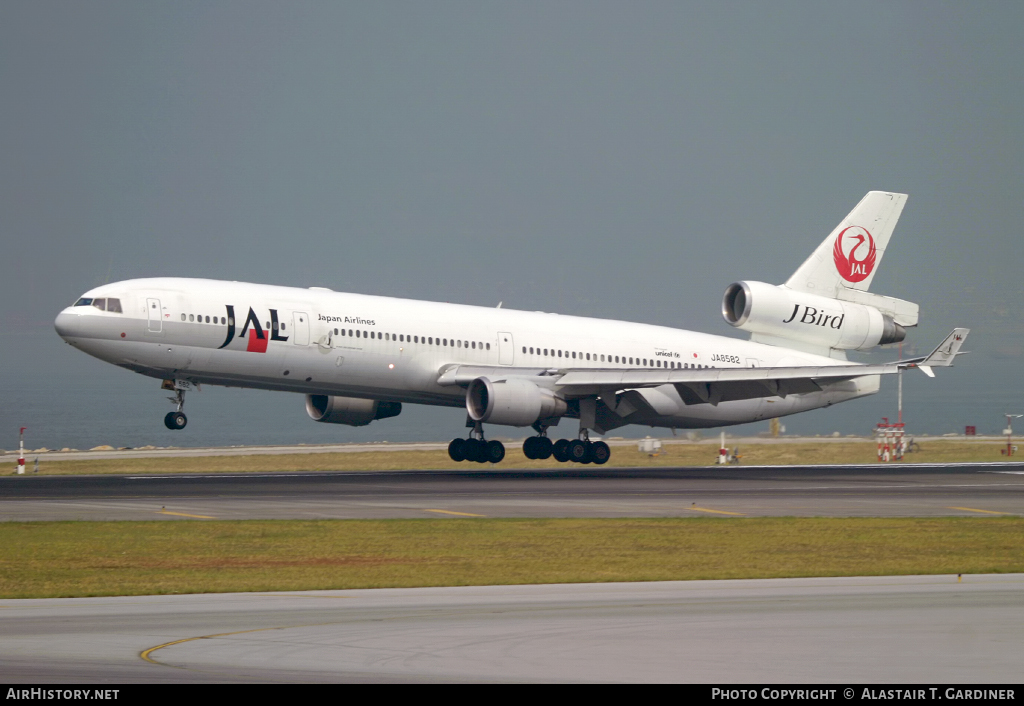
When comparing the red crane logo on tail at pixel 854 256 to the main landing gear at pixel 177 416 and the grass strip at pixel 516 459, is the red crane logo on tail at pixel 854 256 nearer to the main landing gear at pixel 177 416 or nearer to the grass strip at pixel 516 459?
the grass strip at pixel 516 459

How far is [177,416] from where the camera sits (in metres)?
35.8

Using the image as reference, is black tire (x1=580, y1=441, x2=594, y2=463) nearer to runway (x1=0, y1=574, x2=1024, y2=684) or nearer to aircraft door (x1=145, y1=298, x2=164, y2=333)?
aircraft door (x1=145, y1=298, x2=164, y2=333)

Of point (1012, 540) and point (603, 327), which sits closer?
point (1012, 540)

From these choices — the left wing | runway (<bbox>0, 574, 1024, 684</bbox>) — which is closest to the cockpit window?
the left wing

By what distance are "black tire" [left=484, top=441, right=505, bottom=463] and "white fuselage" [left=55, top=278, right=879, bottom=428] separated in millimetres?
1746

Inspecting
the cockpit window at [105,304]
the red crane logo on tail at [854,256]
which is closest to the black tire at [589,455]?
the red crane logo on tail at [854,256]

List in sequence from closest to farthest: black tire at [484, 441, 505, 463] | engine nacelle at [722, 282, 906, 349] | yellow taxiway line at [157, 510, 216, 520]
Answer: yellow taxiway line at [157, 510, 216, 520] < black tire at [484, 441, 505, 463] < engine nacelle at [722, 282, 906, 349]

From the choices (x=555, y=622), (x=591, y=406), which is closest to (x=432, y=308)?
(x=591, y=406)

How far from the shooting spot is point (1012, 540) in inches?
819

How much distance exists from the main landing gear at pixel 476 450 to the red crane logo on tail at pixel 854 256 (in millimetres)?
15934

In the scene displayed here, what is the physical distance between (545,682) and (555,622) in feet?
9.02

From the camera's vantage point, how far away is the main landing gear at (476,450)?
1610 inches

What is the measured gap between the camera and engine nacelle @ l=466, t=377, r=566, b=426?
37.6m

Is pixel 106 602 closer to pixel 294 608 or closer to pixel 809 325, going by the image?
pixel 294 608
